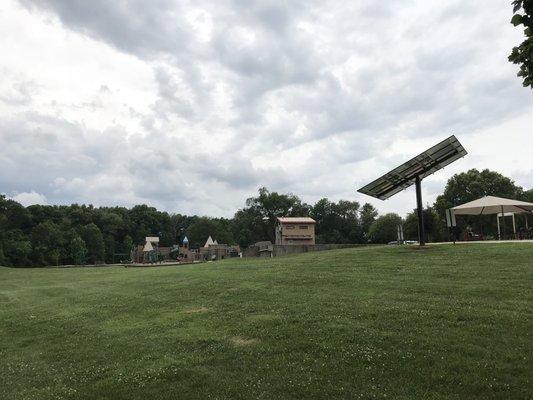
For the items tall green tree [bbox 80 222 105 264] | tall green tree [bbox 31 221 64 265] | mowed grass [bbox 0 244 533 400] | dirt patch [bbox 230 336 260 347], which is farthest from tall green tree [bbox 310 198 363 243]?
dirt patch [bbox 230 336 260 347]

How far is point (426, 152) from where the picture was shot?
21781mm

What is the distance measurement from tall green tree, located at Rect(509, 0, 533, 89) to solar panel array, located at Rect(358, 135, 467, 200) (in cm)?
1472

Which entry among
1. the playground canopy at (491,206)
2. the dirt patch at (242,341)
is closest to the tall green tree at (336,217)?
the playground canopy at (491,206)

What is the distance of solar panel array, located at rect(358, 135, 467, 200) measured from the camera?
22.0 metres

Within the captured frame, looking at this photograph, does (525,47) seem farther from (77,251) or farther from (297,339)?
(77,251)

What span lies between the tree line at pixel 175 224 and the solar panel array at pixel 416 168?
3835 centimetres

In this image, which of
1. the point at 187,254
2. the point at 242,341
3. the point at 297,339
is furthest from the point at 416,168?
the point at 187,254

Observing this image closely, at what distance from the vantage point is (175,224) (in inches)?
5276

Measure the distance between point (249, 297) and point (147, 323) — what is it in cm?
335

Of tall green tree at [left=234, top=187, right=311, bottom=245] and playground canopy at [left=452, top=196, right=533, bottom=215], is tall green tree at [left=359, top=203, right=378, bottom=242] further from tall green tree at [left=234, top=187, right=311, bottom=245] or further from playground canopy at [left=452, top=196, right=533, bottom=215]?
playground canopy at [left=452, top=196, right=533, bottom=215]

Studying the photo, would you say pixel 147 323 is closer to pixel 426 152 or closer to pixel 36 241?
pixel 426 152

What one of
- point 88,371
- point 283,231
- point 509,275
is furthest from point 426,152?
point 283,231

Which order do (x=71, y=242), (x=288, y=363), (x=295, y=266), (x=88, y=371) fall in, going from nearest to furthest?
(x=288, y=363), (x=88, y=371), (x=295, y=266), (x=71, y=242)

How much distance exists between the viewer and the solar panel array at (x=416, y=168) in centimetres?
2202
